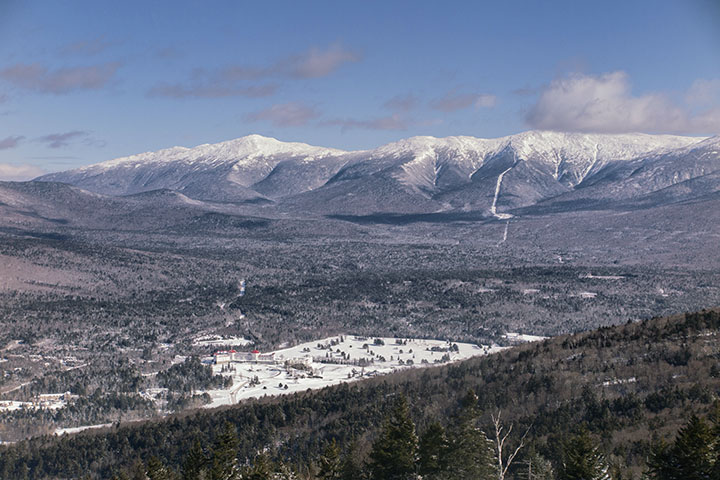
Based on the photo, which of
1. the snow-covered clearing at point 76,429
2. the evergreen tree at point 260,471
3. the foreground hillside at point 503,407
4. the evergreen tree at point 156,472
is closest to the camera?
the evergreen tree at point 260,471

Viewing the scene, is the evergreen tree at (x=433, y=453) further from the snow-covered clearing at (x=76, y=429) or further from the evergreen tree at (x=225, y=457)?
the snow-covered clearing at (x=76, y=429)

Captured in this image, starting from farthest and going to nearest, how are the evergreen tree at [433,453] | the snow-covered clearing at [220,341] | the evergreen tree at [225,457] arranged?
the snow-covered clearing at [220,341]
the evergreen tree at [225,457]
the evergreen tree at [433,453]

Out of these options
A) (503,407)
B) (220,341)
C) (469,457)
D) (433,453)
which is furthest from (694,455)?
(220,341)

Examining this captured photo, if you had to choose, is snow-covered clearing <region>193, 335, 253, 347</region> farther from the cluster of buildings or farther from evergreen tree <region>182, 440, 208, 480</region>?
evergreen tree <region>182, 440, 208, 480</region>

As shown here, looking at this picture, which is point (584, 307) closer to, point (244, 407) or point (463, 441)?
point (244, 407)

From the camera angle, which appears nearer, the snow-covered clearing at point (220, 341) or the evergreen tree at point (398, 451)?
the evergreen tree at point (398, 451)

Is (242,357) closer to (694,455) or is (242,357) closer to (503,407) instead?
(503,407)

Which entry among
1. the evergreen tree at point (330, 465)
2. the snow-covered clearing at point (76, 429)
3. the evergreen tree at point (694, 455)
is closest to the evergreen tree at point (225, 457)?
the evergreen tree at point (330, 465)
